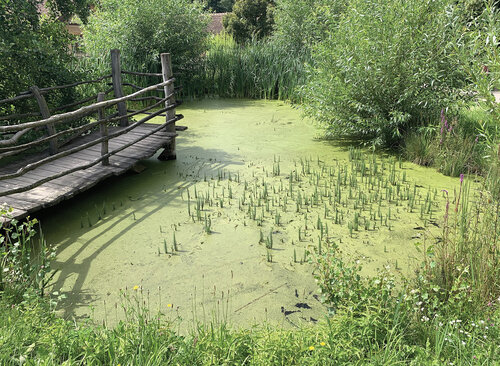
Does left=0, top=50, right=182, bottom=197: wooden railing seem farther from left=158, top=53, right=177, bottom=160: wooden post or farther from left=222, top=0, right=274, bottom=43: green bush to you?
left=222, top=0, right=274, bottom=43: green bush

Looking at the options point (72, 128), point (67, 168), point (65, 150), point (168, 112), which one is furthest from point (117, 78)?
point (67, 168)

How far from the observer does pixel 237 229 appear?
4.46 m

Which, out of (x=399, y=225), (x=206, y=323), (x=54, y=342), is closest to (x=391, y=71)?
(x=399, y=225)

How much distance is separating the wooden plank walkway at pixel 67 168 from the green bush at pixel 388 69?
109 inches

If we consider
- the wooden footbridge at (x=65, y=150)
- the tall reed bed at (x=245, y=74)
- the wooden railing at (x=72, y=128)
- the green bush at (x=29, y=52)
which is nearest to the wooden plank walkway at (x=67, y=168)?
the wooden footbridge at (x=65, y=150)

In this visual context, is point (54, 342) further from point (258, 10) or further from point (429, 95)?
point (258, 10)

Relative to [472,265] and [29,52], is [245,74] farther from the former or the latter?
[472,265]

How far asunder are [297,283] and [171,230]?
153 cm

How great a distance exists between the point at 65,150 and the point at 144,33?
6.24 metres

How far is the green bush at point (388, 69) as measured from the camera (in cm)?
631

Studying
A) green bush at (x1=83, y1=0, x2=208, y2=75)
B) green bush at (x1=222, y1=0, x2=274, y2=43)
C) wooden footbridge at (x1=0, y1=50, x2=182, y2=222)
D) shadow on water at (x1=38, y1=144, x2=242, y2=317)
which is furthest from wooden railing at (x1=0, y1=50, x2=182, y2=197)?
green bush at (x1=222, y1=0, x2=274, y2=43)

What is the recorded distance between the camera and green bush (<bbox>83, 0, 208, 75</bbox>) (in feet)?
36.3

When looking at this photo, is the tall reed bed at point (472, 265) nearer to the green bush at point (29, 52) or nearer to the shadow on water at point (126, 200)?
the shadow on water at point (126, 200)

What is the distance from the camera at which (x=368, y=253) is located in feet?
12.9
